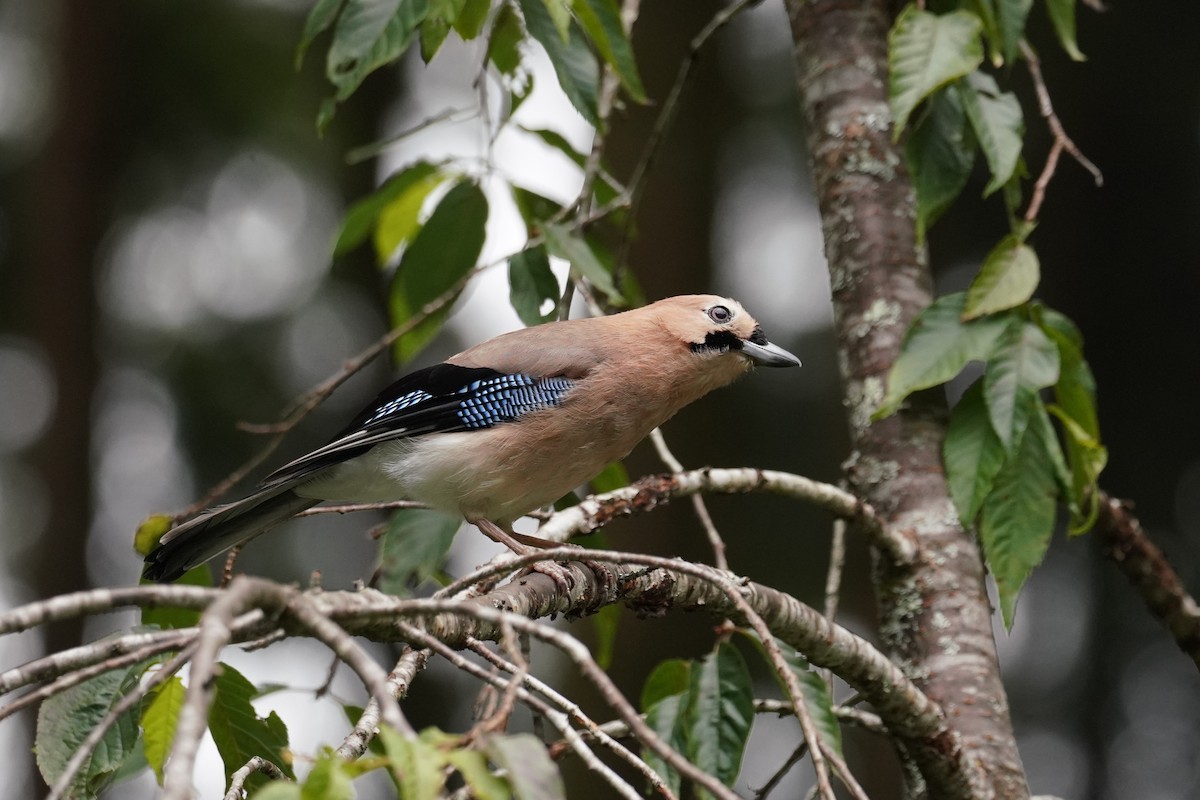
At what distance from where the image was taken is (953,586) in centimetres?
364

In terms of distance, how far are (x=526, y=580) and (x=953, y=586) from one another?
4.16 feet

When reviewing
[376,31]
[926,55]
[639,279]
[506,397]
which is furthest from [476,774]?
[639,279]

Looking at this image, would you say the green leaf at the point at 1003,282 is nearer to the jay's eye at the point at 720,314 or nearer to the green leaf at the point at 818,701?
the green leaf at the point at 818,701

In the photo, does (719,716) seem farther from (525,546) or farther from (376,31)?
(376,31)

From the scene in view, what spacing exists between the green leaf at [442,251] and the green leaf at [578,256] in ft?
1.56

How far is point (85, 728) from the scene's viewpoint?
2.16 metres

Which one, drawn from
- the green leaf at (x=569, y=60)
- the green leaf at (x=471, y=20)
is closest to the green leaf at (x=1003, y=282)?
the green leaf at (x=569, y=60)

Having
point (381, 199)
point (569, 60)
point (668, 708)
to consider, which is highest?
point (569, 60)

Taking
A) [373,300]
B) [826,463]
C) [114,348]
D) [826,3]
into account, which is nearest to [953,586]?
[826,3]

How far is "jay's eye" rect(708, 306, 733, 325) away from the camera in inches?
181

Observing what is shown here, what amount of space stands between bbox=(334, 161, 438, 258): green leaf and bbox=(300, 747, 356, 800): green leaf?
3.06 metres

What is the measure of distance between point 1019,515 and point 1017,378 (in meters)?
0.35

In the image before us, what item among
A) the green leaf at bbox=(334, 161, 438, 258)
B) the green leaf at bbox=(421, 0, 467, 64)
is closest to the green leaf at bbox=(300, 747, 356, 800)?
the green leaf at bbox=(421, 0, 467, 64)

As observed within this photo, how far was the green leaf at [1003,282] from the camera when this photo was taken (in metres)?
3.32
